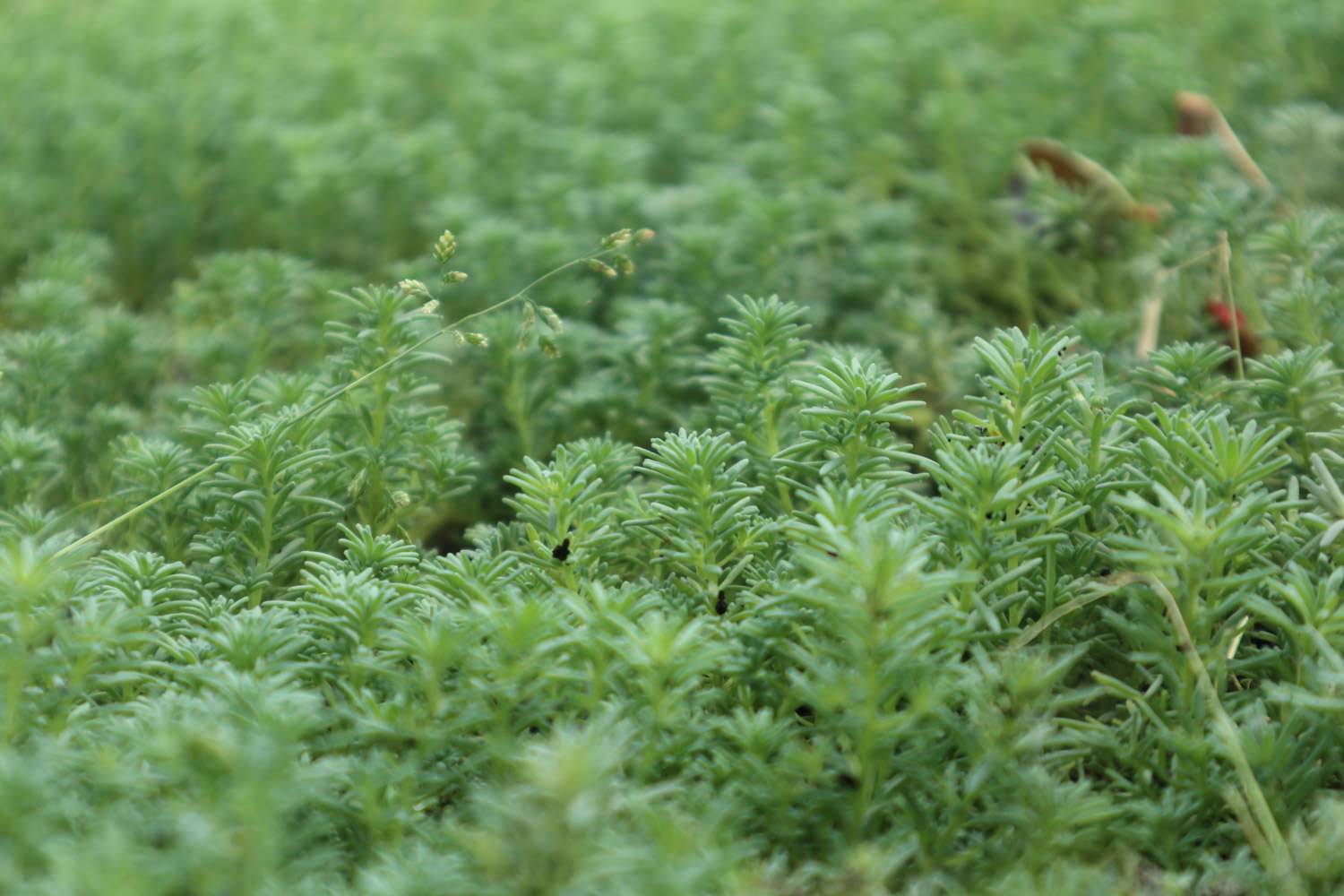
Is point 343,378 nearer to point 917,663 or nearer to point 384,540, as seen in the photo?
point 384,540

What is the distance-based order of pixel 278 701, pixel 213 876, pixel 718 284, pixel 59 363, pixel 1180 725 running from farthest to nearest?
pixel 718 284, pixel 59 363, pixel 1180 725, pixel 278 701, pixel 213 876

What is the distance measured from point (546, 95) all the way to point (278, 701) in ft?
8.75

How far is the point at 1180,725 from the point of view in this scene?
153cm

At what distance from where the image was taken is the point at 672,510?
1.70m

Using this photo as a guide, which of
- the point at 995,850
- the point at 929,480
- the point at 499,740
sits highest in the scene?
the point at 499,740

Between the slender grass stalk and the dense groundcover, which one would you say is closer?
the dense groundcover

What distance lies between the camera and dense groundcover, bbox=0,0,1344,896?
4.47 ft

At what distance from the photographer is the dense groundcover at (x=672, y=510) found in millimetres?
1361

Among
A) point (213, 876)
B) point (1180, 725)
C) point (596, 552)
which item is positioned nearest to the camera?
point (213, 876)

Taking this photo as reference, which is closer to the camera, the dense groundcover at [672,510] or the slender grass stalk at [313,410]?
the dense groundcover at [672,510]

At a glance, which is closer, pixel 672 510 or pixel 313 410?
pixel 672 510

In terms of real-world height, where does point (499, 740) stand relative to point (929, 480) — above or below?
above

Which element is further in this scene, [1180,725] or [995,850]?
[1180,725]

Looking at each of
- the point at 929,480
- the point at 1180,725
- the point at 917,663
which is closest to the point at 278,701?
the point at 917,663
